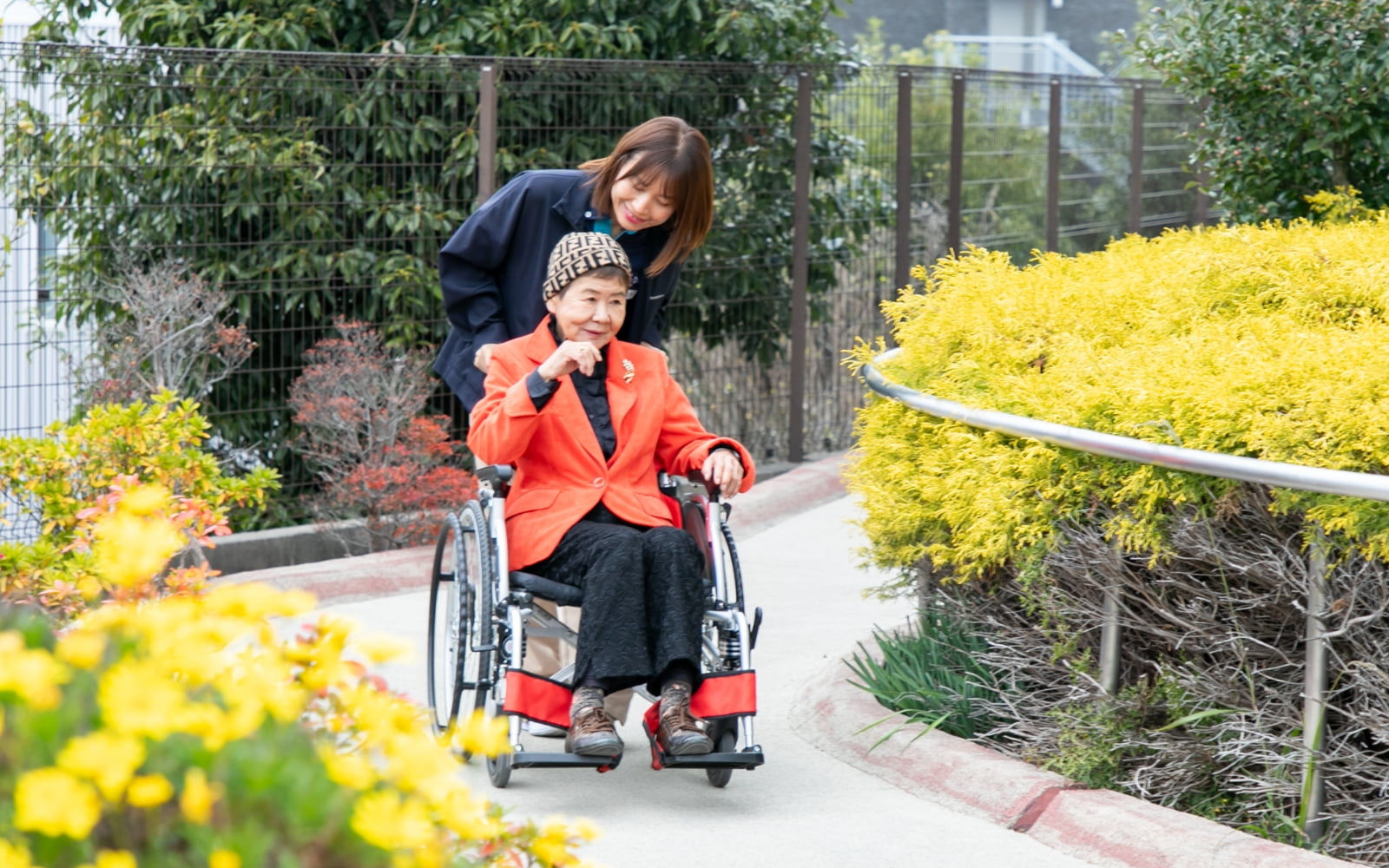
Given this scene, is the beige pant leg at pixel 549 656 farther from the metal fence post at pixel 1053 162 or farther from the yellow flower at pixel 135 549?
the metal fence post at pixel 1053 162

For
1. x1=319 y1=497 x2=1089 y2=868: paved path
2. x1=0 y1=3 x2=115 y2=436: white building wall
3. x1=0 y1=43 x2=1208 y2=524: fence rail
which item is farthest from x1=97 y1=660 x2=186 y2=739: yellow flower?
x1=0 y1=43 x2=1208 y2=524: fence rail

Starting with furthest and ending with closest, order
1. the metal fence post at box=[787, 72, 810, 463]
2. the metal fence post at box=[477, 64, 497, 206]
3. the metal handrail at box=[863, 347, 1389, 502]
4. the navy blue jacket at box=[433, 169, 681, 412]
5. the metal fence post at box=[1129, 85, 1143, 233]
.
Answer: the metal fence post at box=[1129, 85, 1143, 233] → the metal fence post at box=[787, 72, 810, 463] → the metal fence post at box=[477, 64, 497, 206] → the navy blue jacket at box=[433, 169, 681, 412] → the metal handrail at box=[863, 347, 1389, 502]

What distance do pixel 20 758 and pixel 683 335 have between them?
7179 mm

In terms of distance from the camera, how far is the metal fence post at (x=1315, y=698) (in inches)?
122

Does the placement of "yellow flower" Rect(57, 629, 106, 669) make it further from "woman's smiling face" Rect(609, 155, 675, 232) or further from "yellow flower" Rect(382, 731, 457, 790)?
"woman's smiling face" Rect(609, 155, 675, 232)

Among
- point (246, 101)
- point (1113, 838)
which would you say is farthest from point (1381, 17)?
point (246, 101)

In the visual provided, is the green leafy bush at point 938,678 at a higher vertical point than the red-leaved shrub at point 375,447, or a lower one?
lower

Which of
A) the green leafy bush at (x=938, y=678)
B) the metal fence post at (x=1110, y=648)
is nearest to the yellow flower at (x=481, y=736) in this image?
the metal fence post at (x=1110, y=648)

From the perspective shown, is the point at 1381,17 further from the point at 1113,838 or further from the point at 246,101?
the point at 246,101

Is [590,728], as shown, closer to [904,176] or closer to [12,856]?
[12,856]

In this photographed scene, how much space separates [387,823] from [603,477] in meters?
2.77

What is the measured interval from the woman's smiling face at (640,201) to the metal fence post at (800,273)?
449 centimetres

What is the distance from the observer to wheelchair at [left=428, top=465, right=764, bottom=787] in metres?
3.55

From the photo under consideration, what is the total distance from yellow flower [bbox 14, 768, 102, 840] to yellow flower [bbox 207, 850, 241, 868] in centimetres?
9
